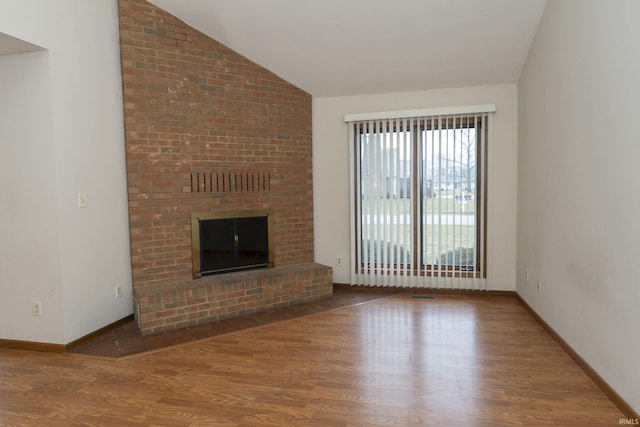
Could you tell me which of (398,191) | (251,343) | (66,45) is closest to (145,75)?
(66,45)

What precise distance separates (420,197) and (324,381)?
8.92 ft

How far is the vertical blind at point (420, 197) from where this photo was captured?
15.0ft

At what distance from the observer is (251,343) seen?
3.32 meters

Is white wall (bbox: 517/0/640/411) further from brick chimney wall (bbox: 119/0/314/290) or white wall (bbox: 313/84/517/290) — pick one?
brick chimney wall (bbox: 119/0/314/290)

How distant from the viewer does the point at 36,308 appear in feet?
10.5

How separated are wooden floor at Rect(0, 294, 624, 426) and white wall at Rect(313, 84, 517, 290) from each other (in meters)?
1.13

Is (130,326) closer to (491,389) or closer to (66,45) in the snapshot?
(66,45)

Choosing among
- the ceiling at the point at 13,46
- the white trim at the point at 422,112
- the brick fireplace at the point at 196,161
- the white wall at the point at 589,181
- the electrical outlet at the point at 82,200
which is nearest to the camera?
the white wall at the point at 589,181

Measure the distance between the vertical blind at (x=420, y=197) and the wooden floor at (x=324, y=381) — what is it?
1146mm

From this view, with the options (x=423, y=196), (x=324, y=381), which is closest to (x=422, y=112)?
(x=423, y=196)

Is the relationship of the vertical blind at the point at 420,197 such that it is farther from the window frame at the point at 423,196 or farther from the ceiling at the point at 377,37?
the ceiling at the point at 377,37

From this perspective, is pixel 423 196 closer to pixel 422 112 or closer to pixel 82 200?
pixel 422 112

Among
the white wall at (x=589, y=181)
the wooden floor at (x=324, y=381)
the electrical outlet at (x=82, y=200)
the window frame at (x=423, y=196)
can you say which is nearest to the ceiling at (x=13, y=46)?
the electrical outlet at (x=82, y=200)

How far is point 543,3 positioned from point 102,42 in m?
3.84
